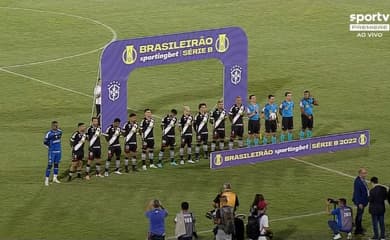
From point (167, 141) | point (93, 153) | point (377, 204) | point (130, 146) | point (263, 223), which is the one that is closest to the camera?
point (263, 223)

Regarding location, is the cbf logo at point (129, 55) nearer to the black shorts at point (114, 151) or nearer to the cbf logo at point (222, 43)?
the cbf logo at point (222, 43)

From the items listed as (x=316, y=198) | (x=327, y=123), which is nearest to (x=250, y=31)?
(x=327, y=123)

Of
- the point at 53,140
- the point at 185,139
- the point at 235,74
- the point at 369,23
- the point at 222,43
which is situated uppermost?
the point at 369,23

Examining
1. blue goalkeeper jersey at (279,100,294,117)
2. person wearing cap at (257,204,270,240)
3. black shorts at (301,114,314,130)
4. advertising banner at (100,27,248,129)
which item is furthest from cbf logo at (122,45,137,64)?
person wearing cap at (257,204,270,240)

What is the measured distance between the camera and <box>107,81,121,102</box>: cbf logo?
37375 mm

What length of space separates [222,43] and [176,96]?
5667 millimetres

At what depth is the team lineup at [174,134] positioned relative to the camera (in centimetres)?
3453

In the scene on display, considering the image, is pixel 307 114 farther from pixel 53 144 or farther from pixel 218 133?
pixel 53 144

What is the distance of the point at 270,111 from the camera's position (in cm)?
3825

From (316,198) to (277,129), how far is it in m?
7.12

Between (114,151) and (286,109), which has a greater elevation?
(286,109)

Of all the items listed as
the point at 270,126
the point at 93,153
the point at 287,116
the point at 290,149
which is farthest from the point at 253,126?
the point at 93,153

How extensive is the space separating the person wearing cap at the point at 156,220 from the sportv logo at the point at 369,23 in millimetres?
29850

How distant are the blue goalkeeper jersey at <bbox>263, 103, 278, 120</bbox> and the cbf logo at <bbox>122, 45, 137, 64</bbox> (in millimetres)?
4454
